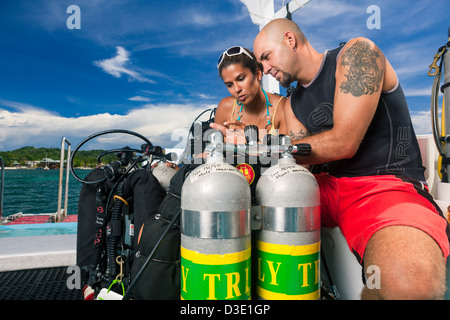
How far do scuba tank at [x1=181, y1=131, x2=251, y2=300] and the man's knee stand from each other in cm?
45

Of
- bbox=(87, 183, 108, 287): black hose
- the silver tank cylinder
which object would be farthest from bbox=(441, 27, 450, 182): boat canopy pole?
bbox=(87, 183, 108, 287): black hose

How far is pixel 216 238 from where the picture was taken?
82 cm

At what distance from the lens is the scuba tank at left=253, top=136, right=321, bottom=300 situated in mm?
873

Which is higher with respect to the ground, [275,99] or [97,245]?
[275,99]

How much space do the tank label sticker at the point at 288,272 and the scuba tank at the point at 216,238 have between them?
0.08 metres

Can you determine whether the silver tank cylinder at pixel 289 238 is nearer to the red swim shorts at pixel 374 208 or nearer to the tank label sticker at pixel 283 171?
the tank label sticker at pixel 283 171

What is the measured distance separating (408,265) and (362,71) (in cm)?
77

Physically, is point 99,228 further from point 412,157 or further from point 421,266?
point 412,157

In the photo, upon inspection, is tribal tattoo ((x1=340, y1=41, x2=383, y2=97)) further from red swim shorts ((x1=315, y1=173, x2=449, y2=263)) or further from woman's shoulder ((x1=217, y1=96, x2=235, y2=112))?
woman's shoulder ((x1=217, y1=96, x2=235, y2=112))

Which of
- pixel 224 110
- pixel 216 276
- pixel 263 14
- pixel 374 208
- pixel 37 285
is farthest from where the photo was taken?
pixel 263 14

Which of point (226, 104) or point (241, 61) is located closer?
point (241, 61)

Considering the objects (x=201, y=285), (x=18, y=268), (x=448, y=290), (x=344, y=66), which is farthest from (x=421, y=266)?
(x=18, y=268)

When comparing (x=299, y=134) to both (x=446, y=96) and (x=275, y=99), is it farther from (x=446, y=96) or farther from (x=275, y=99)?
(x=446, y=96)

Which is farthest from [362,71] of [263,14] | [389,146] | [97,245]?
[263,14]
